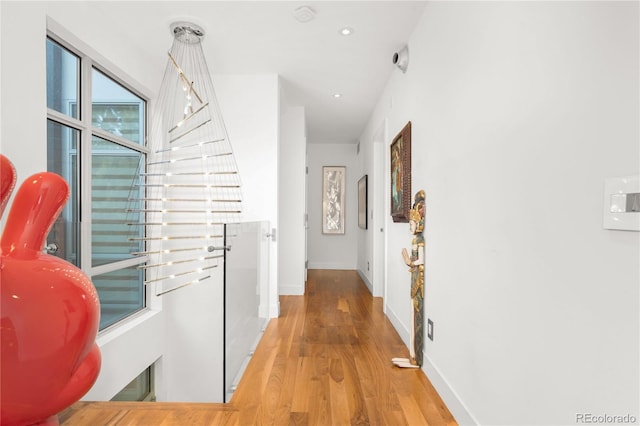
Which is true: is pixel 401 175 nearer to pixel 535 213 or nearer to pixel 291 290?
pixel 535 213

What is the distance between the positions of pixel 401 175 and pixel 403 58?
1.02m

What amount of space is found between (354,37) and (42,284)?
289cm

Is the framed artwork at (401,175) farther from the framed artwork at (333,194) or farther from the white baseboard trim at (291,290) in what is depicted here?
the framed artwork at (333,194)

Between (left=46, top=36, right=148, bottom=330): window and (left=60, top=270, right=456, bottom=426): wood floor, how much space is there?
124cm

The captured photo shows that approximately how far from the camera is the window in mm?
2480

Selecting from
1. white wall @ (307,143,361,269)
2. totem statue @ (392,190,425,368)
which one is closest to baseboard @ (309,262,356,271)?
white wall @ (307,143,361,269)

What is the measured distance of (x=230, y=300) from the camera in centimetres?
233

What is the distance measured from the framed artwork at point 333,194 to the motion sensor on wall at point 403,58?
4.20 meters

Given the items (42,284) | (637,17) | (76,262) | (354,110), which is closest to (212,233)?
(76,262)

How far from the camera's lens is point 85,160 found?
109 inches

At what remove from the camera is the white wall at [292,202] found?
498 centimetres

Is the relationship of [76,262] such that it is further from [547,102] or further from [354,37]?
[547,102]

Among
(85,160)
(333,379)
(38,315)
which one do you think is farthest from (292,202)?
(38,315)

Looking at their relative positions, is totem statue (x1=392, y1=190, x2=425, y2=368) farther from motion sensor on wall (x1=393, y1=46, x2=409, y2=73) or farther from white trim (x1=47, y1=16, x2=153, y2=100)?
white trim (x1=47, y1=16, x2=153, y2=100)
